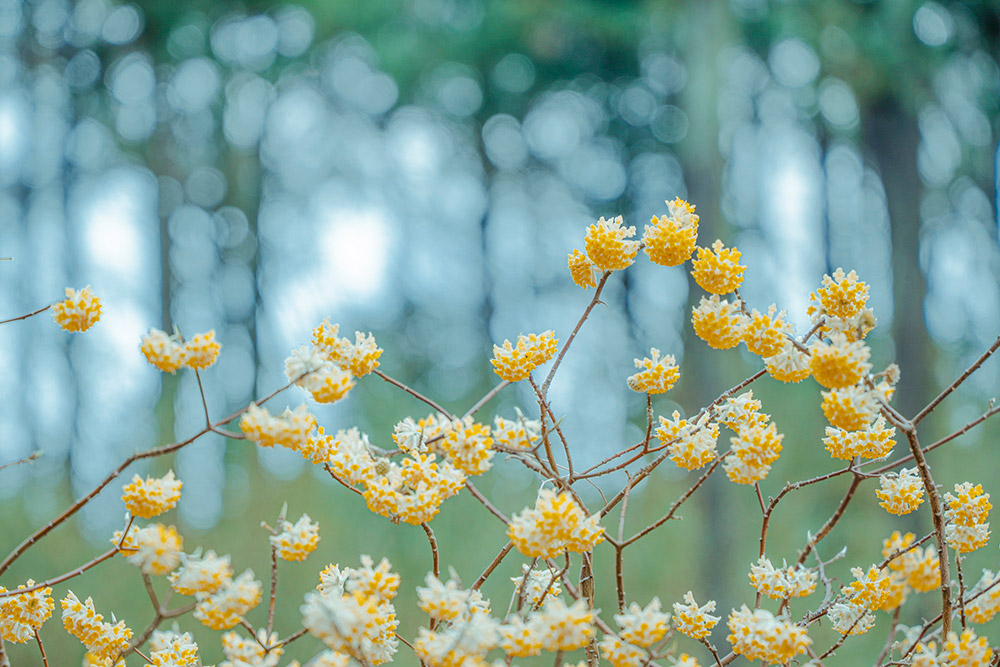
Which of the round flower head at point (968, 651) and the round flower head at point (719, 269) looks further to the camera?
the round flower head at point (719, 269)

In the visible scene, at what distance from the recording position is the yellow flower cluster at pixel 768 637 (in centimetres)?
57

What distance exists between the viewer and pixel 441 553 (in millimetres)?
3297

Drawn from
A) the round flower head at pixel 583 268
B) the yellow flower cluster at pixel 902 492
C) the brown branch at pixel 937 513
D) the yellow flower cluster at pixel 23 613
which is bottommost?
the yellow flower cluster at pixel 23 613

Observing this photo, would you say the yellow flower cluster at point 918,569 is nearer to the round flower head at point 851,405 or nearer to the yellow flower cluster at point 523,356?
the round flower head at point 851,405

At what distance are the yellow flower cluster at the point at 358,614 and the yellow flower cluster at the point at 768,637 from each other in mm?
277

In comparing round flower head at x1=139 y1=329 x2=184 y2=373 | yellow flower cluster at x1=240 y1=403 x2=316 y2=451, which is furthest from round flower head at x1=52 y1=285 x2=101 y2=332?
yellow flower cluster at x1=240 y1=403 x2=316 y2=451

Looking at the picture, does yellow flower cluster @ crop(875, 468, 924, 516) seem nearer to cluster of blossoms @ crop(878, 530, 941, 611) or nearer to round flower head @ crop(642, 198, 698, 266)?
cluster of blossoms @ crop(878, 530, 941, 611)

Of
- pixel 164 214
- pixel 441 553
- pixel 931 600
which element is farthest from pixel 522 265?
pixel 931 600

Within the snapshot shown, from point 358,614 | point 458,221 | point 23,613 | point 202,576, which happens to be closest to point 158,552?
point 202,576

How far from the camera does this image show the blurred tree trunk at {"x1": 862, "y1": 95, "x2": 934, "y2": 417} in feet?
10.4

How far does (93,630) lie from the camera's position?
2.31ft

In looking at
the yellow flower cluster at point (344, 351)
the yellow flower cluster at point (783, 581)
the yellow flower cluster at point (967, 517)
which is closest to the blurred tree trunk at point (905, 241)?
the yellow flower cluster at point (967, 517)

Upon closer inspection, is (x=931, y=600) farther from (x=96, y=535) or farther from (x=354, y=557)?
(x=96, y=535)

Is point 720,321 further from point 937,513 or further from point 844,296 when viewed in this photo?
point 937,513
